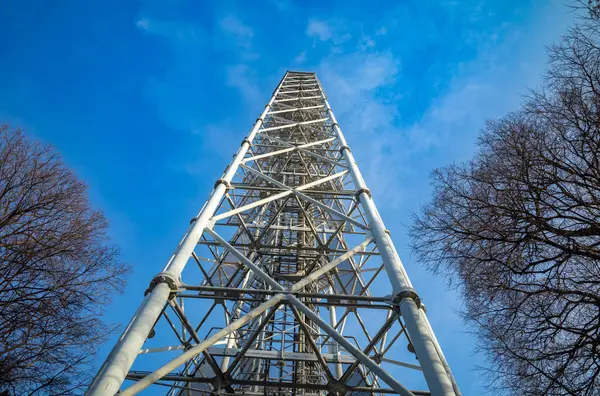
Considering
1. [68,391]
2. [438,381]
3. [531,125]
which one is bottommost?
[438,381]

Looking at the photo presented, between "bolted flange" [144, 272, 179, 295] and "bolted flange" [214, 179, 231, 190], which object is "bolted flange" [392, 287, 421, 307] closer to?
"bolted flange" [144, 272, 179, 295]

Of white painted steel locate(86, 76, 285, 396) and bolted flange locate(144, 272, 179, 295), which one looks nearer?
white painted steel locate(86, 76, 285, 396)

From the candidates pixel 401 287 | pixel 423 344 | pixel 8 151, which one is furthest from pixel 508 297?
pixel 8 151

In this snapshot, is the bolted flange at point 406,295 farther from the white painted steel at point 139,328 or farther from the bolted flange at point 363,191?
the bolted flange at point 363,191

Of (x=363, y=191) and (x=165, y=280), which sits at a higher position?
(x=363, y=191)

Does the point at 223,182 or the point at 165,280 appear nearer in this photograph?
the point at 165,280

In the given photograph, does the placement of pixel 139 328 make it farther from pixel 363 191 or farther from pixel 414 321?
pixel 363 191

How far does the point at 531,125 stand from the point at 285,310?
5371mm


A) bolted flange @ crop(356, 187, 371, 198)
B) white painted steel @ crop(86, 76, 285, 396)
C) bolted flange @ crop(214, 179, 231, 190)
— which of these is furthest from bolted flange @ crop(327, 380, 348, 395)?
bolted flange @ crop(214, 179, 231, 190)

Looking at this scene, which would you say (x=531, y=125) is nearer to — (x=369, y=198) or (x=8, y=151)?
(x=369, y=198)

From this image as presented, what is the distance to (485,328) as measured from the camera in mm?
5477

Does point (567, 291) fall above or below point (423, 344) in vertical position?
above

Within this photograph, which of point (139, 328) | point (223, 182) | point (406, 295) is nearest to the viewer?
point (139, 328)

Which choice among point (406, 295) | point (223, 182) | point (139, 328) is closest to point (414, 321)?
point (406, 295)
